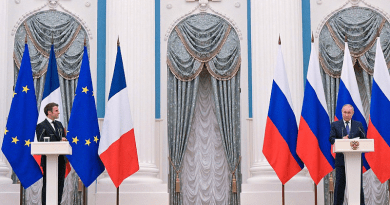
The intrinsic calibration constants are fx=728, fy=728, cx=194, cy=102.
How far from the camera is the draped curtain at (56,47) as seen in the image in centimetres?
1224

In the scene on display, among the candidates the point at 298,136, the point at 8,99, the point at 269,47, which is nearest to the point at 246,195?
the point at 298,136

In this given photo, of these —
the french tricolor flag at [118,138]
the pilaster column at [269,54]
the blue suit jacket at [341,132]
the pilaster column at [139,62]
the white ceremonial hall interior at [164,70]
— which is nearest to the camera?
the blue suit jacket at [341,132]

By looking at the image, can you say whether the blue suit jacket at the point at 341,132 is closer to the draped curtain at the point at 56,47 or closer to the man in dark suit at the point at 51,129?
the man in dark suit at the point at 51,129

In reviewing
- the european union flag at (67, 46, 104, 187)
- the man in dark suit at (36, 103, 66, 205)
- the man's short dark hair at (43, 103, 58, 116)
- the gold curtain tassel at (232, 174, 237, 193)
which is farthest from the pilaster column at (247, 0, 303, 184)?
the man's short dark hair at (43, 103, 58, 116)

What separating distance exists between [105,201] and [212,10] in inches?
151

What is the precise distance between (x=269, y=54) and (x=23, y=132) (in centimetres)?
412

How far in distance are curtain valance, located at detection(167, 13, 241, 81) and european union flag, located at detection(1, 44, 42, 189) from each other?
307cm

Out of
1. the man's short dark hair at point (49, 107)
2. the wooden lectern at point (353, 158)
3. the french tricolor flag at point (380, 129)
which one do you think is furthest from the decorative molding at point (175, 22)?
the wooden lectern at point (353, 158)

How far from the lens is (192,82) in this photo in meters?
12.4

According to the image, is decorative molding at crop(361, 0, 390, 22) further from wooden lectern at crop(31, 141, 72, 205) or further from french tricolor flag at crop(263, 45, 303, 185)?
wooden lectern at crop(31, 141, 72, 205)

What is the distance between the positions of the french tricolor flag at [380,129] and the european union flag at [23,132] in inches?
176

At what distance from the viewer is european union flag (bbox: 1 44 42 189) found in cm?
980

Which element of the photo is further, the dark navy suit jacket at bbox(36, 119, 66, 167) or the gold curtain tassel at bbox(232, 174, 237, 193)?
the gold curtain tassel at bbox(232, 174, 237, 193)

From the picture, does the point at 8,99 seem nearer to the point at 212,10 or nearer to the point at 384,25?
the point at 212,10
